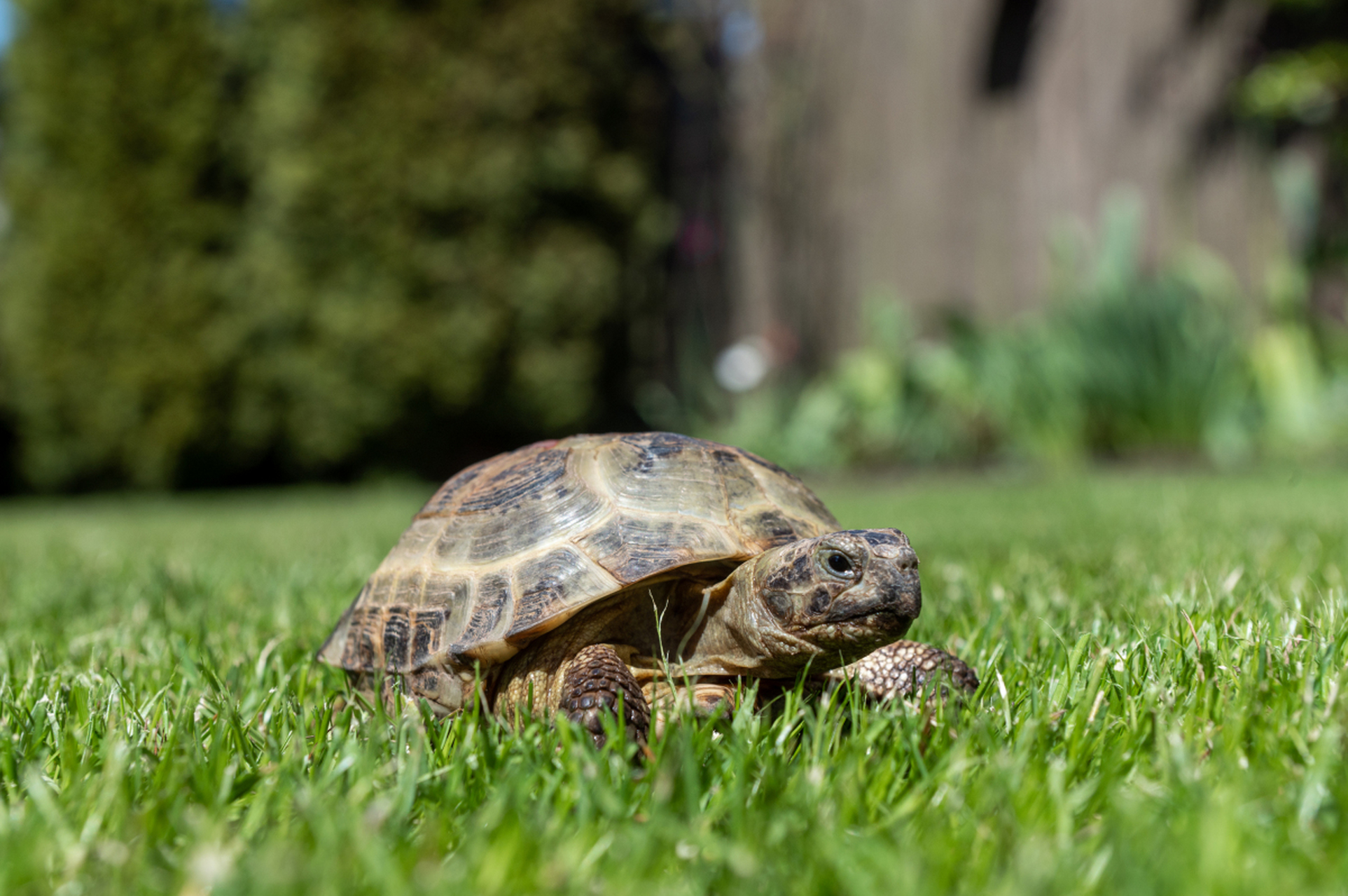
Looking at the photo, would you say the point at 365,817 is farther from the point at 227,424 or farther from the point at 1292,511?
the point at 227,424

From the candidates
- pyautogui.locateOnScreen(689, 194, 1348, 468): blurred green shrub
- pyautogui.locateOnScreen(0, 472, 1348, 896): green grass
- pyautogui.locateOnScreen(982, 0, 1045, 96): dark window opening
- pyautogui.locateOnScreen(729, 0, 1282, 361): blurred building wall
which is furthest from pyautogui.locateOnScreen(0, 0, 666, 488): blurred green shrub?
pyautogui.locateOnScreen(0, 472, 1348, 896): green grass

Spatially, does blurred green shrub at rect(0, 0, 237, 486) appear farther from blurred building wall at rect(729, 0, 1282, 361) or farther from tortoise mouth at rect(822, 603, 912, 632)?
tortoise mouth at rect(822, 603, 912, 632)

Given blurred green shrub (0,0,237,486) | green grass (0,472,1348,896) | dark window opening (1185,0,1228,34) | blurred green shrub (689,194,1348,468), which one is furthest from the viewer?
blurred green shrub (0,0,237,486)

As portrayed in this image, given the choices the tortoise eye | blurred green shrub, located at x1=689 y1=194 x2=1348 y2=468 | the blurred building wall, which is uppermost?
the blurred building wall

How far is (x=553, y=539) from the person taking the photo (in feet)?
5.46

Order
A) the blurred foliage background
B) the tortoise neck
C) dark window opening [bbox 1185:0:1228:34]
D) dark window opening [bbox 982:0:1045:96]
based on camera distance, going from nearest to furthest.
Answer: the tortoise neck → dark window opening [bbox 1185:0:1228:34] → dark window opening [bbox 982:0:1045:96] → the blurred foliage background

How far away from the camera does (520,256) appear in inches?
408

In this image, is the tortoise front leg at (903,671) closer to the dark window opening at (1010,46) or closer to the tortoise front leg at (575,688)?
the tortoise front leg at (575,688)

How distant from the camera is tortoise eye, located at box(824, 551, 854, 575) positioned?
1458 millimetres

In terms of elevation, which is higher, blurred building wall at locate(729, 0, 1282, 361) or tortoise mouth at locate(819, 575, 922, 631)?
blurred building wall at locate(729, 0, 1282, 361)

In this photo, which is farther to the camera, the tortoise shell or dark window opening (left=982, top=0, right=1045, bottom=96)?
dark window opening (left=982, top=0, right=1045, bottom=96)

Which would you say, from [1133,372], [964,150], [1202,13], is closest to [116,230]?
[964,150]

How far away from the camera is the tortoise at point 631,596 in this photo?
146 centimetres

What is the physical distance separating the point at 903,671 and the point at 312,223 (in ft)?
32.4
